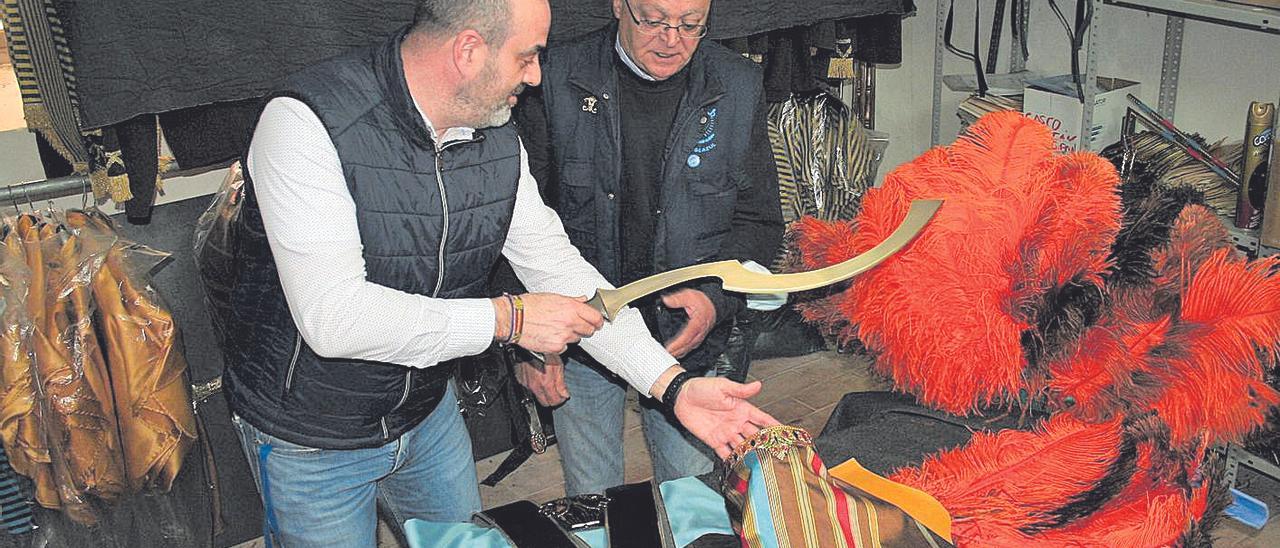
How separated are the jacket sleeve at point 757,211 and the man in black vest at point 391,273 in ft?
1.33

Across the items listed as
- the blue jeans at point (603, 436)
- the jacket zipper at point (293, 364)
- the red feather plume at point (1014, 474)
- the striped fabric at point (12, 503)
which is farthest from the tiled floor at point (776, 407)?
the red feather plume at point (1014, 474)

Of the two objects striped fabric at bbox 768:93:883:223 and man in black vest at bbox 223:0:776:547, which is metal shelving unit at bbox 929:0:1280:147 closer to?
striped fabric at bbox 768:93:883:223

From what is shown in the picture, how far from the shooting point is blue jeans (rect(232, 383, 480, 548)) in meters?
1.64

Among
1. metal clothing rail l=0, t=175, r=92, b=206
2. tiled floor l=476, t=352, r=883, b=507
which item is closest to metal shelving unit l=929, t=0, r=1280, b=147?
tiled floor l=476, t=352, r=883, b=507

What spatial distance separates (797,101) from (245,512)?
6.35 ft

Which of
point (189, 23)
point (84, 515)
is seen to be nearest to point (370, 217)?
point (189, 23)

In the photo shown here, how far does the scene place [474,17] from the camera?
1.43 m

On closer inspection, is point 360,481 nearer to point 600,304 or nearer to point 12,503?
point 600,304

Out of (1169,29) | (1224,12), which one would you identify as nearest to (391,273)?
(1224,12)

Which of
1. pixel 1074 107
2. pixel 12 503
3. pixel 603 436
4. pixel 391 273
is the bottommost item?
pixel 12 503

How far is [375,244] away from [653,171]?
0.65 m

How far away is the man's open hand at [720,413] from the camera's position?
4.80 ft

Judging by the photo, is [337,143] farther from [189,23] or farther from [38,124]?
[38,124]

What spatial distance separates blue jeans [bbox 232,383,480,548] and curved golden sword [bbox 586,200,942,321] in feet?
1.35
